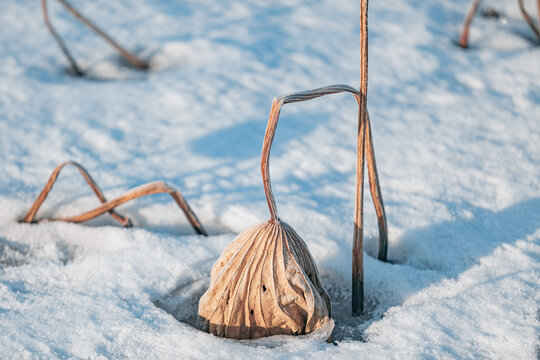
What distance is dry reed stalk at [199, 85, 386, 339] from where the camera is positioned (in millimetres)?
1100

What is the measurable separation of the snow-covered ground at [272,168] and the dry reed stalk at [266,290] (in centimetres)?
5

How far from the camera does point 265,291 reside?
1103 millimetres

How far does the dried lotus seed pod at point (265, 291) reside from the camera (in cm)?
110

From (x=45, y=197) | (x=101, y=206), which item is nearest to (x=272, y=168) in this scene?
(x=101, y=206)

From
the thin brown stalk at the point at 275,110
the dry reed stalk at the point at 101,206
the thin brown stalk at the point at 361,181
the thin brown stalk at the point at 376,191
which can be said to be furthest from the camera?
the dry reed stalk at the point at 101,206

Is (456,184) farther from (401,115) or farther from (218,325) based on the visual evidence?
(218,325)

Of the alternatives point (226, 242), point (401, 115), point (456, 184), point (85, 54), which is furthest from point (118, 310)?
point (85, 54)

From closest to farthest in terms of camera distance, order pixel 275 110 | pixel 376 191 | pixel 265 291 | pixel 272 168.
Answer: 1. pixel 275 110
2. pixel 265 291
3. pixel 376 191
4. pixel 272 168

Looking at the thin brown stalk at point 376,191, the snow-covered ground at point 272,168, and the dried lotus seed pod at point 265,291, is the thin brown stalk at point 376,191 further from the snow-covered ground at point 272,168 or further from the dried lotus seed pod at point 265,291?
the dried lotus seed pod at point 265,291

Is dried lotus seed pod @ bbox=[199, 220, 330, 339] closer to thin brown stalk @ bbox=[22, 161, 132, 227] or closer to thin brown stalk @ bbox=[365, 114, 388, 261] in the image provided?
thin brown stalk @ bbox=[365, 114, 388, 261]

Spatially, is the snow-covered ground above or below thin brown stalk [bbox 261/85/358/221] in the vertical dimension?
below

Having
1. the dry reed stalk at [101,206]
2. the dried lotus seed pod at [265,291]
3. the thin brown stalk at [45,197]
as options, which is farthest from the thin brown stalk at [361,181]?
the thin brown stalk at [45,197]

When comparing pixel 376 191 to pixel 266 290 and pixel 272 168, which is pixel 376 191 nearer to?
pixel 266 290

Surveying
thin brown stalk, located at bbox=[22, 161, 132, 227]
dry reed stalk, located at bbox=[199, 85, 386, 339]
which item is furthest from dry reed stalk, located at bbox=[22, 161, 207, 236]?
dry reed stalk, located at bbox=[199, 85, 386, 339]
